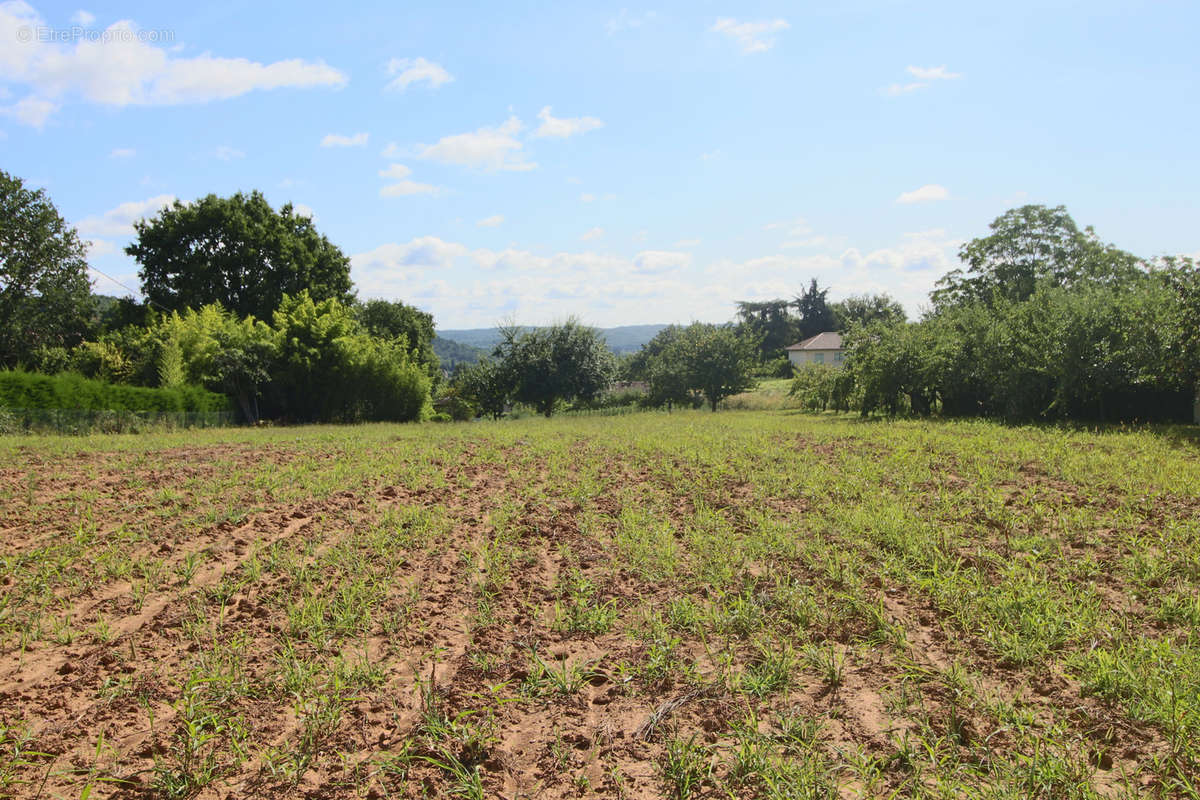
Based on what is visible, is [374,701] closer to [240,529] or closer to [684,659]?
[684,659]

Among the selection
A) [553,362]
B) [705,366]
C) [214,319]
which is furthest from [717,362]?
[214,319]

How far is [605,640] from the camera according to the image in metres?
3.64

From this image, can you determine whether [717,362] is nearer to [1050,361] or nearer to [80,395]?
[1050,361]

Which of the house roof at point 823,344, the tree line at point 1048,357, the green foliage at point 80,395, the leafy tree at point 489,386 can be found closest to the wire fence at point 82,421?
the green foliage at point 80,395

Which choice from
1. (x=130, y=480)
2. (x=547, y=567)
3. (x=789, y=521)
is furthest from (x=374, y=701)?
(x=130, y=480)

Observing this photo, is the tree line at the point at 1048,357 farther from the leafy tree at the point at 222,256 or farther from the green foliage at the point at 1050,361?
the leafy tree at the point at 222,256

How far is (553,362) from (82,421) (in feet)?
59.1

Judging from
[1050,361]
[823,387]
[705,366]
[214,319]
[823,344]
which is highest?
[823,344]

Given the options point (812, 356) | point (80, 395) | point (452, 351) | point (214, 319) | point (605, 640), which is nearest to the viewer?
point (605, 640)

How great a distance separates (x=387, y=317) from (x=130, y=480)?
38.9m

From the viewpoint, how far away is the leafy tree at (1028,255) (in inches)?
1182

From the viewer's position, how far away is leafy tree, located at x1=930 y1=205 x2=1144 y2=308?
30016mm

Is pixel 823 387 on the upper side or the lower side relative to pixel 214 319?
lower

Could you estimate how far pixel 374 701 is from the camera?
9.84 ft
